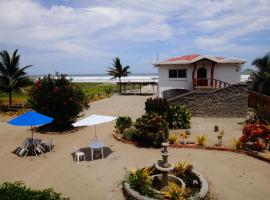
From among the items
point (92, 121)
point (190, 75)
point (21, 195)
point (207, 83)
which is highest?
point (190, 75)

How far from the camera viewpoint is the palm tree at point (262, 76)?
31016 mm

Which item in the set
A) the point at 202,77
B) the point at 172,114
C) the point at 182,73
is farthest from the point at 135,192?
the point at 202,77

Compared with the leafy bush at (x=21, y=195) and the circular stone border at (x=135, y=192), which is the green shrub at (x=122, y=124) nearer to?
the circular stone border at (x=135, y=192)

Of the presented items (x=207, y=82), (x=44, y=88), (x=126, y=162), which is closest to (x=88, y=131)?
(x=44, y=88)

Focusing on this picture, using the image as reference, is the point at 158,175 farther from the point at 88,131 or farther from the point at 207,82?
the point at 207,82

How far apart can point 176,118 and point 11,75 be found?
61.1 feet

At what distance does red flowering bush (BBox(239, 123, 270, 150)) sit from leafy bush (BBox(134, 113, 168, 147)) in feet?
13.1

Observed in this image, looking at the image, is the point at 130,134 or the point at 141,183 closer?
the point at 141,183

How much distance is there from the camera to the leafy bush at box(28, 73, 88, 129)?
17.8 meters

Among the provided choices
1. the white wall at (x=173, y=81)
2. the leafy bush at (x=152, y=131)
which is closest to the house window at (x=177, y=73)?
the white wall at (x=173, y=81)

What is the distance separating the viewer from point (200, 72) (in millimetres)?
27172

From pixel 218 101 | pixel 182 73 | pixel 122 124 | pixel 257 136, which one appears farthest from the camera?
pixel 182 73

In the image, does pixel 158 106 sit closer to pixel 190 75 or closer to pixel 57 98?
pixel 57 98

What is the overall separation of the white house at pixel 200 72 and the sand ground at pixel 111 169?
11412 mm
